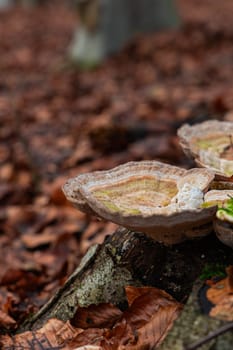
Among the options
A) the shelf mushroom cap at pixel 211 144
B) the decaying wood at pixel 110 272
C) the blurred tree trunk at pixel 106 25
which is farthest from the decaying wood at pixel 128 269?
the blurred tree trunk at pixel 106 25

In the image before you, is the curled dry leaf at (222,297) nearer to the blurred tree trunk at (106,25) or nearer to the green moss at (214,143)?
the green moss at (214,143)

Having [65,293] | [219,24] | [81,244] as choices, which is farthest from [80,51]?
[65,293]

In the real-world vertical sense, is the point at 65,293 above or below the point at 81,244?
above

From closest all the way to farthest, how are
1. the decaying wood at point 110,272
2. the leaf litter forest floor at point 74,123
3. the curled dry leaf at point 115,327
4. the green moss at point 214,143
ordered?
the curled dry leaf at point 115,327 < the decaying wood at point 110,272 < the green moss at point 214,143 < the leaf litter forest floor at point 74,123

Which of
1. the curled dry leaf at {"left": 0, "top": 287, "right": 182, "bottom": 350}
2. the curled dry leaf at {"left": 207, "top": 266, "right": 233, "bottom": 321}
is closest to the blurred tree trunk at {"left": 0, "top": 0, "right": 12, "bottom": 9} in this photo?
the curled dry leaf at {"left": 0, "top": 287, "right": 182, "bottom": 350}

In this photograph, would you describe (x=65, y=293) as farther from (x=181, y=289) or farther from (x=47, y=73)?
(x=47, y=73)

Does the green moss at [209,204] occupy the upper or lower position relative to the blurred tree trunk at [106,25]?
upper
